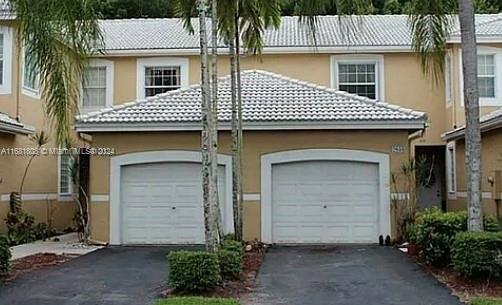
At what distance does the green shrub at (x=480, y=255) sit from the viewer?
36.6 ft

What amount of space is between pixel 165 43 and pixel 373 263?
42.0 feet

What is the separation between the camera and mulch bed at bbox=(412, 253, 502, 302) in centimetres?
1062

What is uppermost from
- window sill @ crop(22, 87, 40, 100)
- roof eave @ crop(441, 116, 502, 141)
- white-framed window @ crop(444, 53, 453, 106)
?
white-framed window @ crop(444, 53, 453, 106)

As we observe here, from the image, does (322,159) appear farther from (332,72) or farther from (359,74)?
(359,74)

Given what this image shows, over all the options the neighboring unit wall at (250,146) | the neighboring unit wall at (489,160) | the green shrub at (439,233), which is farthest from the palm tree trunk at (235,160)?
the neighboring unit wall at (489,160)

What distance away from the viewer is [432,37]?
45.8 feet

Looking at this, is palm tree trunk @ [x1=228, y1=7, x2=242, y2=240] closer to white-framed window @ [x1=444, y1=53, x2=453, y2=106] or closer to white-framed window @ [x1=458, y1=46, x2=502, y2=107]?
white-framed window @ [x1=444, y1=53, x2=453, y2=106]

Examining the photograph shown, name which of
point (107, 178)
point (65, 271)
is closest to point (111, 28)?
point (107, 178)

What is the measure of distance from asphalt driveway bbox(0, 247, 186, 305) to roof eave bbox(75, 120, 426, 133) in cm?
396

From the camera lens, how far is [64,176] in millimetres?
23828

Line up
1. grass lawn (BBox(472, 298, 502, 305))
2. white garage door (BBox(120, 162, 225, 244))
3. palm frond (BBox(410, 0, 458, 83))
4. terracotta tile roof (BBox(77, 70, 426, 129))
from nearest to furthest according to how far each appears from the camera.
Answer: grass lawn (BBox(472, 298, 502, 305)) < palm frond (BBox(410, 0, 458, 83)) < terracotta tile roof (BBox(77, 70, 426, 129)) < white garage door (BBox(120, 162, 225, 244))

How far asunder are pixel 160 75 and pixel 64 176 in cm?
500

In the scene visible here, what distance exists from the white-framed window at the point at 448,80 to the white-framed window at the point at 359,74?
2.14 metres

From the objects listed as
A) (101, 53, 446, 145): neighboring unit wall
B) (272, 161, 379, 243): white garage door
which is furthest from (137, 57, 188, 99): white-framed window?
(272, 161, 379, 243): white garage door
